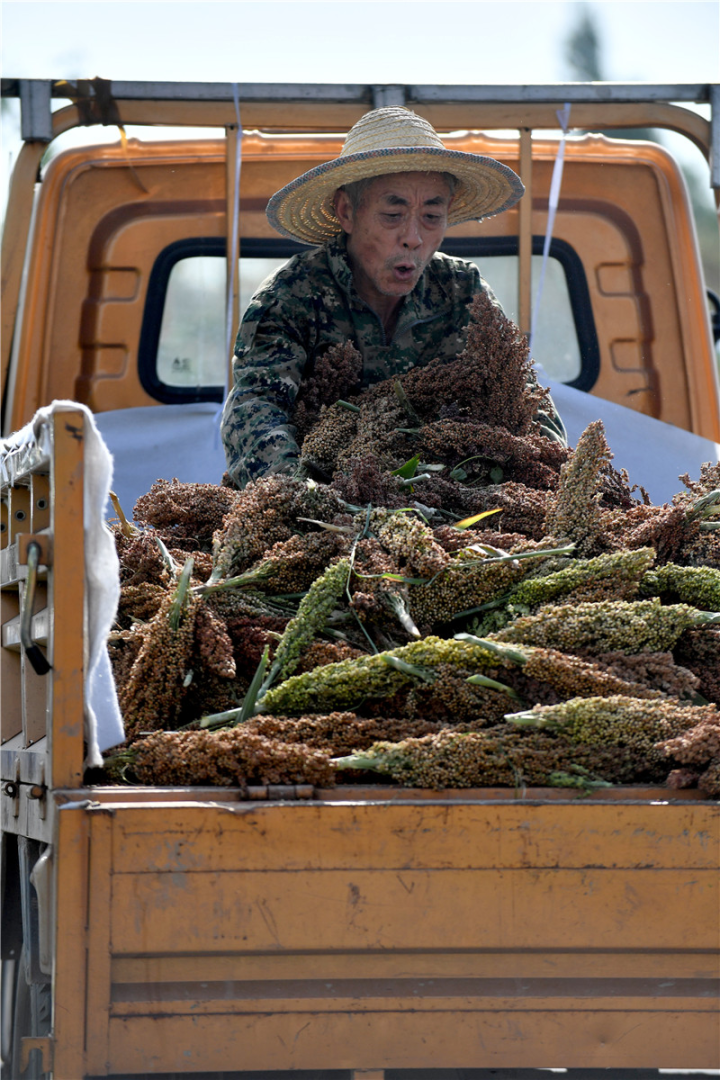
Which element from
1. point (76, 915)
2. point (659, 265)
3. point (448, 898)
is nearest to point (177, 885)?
point (76, 915)

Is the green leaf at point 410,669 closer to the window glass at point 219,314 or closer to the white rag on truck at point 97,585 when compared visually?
the white rag on truck at point 97,585

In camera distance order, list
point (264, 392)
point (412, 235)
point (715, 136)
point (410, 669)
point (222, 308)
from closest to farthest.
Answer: point (410, 669) → point (264, 392) → point (412, 235) → point (715, 136) → point (222, 308)

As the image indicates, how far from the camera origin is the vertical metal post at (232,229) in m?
4.87

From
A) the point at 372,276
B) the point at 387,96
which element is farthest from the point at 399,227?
the point at 387,96

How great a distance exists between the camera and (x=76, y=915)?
175 centimetres

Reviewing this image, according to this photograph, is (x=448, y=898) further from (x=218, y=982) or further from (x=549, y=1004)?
(x=218, y=982)

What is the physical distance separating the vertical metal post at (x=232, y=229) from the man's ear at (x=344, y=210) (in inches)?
42.5

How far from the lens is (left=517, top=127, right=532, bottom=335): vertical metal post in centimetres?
495

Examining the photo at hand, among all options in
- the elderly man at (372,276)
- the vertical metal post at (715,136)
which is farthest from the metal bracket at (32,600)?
the vertical metal post at (715,136)

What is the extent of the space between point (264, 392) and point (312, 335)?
1.19 ft

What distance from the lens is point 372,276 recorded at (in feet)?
12.3

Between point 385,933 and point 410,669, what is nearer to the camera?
point 385,933

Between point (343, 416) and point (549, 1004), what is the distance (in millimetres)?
1868

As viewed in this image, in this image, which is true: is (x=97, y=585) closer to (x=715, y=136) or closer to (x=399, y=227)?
(x=399, y=227)
